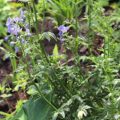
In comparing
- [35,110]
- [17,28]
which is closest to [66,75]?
[35,110]

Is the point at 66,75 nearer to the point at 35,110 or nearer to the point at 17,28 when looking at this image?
the point at 35,110

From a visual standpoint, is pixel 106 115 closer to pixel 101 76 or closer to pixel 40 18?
pixel 101 76

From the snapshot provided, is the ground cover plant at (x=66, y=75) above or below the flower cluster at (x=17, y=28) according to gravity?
below

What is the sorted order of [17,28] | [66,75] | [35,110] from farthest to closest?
1. [35,110]
2. [66,75]
3. [17,28]

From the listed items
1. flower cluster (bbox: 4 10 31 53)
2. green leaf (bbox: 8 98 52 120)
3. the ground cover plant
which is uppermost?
flower cluster (bbox: 4 10 31 53)

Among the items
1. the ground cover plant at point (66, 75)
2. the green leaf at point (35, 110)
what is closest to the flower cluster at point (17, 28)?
the ground cover plant at point (66, 75)

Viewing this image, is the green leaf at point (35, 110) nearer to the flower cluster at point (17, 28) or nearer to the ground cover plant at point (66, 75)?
the ground cover plant at point (66, 75)

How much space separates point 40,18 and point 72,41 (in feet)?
5.90

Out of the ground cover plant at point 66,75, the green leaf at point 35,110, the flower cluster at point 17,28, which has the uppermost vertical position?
the flower cluster at point 17,28

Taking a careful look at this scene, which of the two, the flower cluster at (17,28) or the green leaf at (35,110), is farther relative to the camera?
the green leaf at (35,110)

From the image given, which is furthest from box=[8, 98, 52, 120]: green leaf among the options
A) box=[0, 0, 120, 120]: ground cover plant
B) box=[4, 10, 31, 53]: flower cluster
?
box=[4, 10, 31, 53]: flower cluster

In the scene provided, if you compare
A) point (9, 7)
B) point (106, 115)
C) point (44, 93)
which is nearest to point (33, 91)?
point (44, 93)

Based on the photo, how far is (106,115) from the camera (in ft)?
8.07

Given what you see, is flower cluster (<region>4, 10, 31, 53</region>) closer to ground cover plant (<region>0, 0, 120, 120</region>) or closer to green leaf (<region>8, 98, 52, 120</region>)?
ground cover plant (<region>0, 0, 120, 120</region>)
